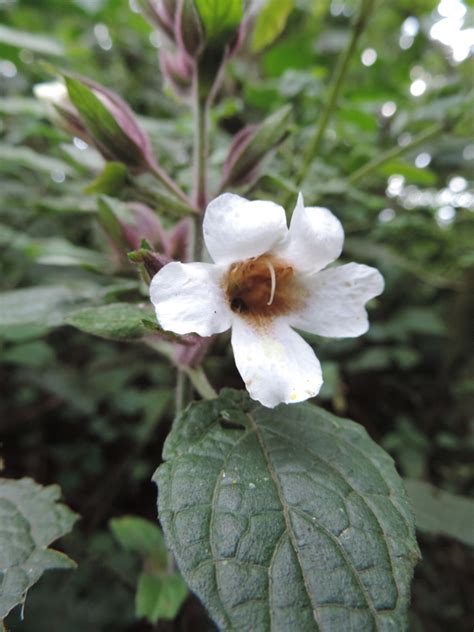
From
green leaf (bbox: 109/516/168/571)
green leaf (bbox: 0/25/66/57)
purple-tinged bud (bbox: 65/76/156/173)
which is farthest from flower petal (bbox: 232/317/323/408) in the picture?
green leaf (bbox: 0/25/66/57)

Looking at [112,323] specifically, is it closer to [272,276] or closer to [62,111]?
[272,276]

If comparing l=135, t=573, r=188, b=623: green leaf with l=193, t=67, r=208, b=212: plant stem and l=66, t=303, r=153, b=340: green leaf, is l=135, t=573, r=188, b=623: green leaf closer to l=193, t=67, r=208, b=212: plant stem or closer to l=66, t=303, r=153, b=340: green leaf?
l=66, t=303, r=153, b=340: green leaf

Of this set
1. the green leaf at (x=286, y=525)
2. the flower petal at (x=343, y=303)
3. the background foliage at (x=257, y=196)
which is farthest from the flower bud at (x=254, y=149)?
the green leaf at (x=286, y=525)

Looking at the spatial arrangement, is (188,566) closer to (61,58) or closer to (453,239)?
(453,239)

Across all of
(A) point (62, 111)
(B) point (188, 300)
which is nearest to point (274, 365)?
(B) point (188, 300)

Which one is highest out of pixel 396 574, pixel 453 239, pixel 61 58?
pixel 61 58

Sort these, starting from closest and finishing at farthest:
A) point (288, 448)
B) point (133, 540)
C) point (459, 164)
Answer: point (288, 448), point (133, 540), point (459, 164)


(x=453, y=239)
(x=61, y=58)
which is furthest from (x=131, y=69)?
(x=453, y=239)

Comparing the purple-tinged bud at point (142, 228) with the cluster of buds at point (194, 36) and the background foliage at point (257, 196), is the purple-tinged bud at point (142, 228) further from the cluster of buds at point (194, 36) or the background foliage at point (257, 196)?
the cluster of buds at point (194, 36)
